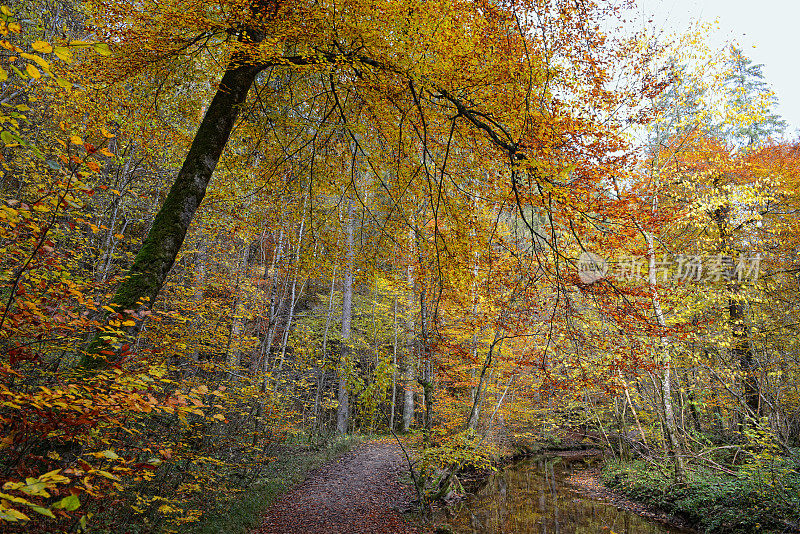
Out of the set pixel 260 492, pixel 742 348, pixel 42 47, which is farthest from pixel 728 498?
pixel 42 47

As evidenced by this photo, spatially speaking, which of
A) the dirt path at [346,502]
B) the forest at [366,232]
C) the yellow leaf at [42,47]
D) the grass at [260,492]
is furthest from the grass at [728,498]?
the yellow leaf at [42,47]

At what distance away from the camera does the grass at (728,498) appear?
22.2 feet

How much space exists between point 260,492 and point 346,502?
1820 millimetres

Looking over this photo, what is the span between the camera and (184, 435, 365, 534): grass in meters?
5.97

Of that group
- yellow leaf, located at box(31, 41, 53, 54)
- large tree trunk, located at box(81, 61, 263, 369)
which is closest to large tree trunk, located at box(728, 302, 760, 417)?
large tree trunk, located at box(81, 61, 263, 369)

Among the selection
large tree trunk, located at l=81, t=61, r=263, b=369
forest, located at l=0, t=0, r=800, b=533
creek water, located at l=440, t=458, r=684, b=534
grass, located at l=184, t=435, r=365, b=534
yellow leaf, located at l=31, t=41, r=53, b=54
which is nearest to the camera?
yellow leaf, located at l=31, t=41, r=53, b=54

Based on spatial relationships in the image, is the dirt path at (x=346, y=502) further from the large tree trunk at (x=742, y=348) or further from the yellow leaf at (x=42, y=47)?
the large tree trunk at (x=742, y=348)

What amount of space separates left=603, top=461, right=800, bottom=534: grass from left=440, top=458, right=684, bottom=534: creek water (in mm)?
743

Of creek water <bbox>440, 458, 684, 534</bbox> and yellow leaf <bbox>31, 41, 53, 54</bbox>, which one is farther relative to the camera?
creek water <bbox>440, 458, 684, 534</bbox>

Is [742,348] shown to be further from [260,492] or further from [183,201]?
[183,201]

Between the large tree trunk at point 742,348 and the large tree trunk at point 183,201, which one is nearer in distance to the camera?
the large tree trunk at point 183,201

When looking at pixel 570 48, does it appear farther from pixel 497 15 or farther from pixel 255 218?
pixel 255 218

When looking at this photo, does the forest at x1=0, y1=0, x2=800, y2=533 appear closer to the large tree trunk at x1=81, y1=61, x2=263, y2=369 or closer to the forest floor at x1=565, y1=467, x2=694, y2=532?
the large tree trunk at x1=81, y1=61, x2=263, y2=369

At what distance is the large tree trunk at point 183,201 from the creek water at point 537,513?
7407 millimetres
